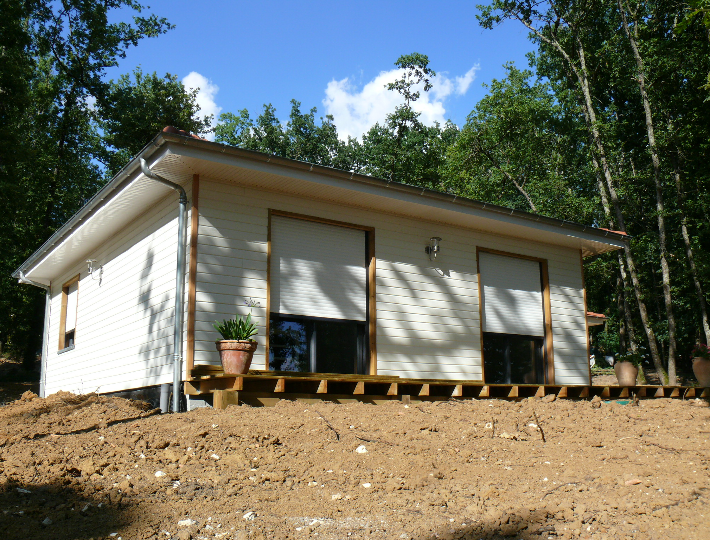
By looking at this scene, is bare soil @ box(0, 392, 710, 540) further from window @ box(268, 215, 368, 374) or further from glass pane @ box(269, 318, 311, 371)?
window @ box(268, 215, 368, 374)

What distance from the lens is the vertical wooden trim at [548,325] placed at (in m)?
10.2

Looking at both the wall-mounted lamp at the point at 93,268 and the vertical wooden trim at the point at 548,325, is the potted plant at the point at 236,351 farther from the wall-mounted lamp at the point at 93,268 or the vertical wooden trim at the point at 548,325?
the vertical wooden trim at the point at 548,325

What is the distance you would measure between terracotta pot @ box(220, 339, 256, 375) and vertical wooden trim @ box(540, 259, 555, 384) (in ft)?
19.3

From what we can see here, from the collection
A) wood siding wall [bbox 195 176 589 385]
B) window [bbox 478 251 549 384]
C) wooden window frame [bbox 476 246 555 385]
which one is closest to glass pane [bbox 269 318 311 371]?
wood siding wall [bbox 195 176 589 385]

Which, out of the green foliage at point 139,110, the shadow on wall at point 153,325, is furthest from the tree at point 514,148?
the shadow on wall at point 153,325

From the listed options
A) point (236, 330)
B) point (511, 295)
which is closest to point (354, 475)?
point (236, 330)

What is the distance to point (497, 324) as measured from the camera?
980cm

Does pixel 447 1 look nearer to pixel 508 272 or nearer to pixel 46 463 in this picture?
pixel 508 272

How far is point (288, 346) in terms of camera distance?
7746 millimetres

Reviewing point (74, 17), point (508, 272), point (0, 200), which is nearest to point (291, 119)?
point (74, 17)

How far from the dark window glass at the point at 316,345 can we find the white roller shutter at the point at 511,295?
8.08 feet

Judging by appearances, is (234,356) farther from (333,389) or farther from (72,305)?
(72,305)

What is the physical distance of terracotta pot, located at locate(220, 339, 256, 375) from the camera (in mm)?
6312

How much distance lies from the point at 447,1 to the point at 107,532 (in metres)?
17.3
